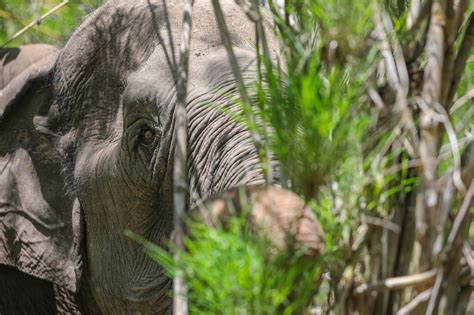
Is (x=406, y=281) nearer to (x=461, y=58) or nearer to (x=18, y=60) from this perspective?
(x=461, y=58)

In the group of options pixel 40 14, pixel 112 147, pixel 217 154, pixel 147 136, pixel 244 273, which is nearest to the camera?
pixel 244 273

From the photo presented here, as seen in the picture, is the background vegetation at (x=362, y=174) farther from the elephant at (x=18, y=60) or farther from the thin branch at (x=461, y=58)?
the elephant at (x=18, y=60)

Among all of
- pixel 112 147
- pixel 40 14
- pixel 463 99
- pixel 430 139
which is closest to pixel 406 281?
pixel 430 139

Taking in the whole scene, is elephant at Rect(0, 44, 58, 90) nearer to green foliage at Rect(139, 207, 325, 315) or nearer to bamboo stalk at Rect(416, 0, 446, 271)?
bamboo stalk at Rect(416, 0, 446, 271)

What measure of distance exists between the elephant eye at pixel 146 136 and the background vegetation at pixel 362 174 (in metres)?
1.53

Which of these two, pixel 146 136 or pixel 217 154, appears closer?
pixel 217 154

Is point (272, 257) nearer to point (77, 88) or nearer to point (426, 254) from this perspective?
point (426, 254)

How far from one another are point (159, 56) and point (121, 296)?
2.78 feet

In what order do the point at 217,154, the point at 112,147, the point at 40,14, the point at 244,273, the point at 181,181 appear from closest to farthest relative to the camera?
the point at 244,273 → the point at 181,181 → the point at 217,154 → the point at 112,147 → the point at 40,14

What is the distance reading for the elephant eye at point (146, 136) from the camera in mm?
3428

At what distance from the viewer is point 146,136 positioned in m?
3.44

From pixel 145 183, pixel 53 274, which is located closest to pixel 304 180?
pixel 145 183

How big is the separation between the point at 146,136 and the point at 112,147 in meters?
0.32

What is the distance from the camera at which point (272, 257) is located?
162 cm
